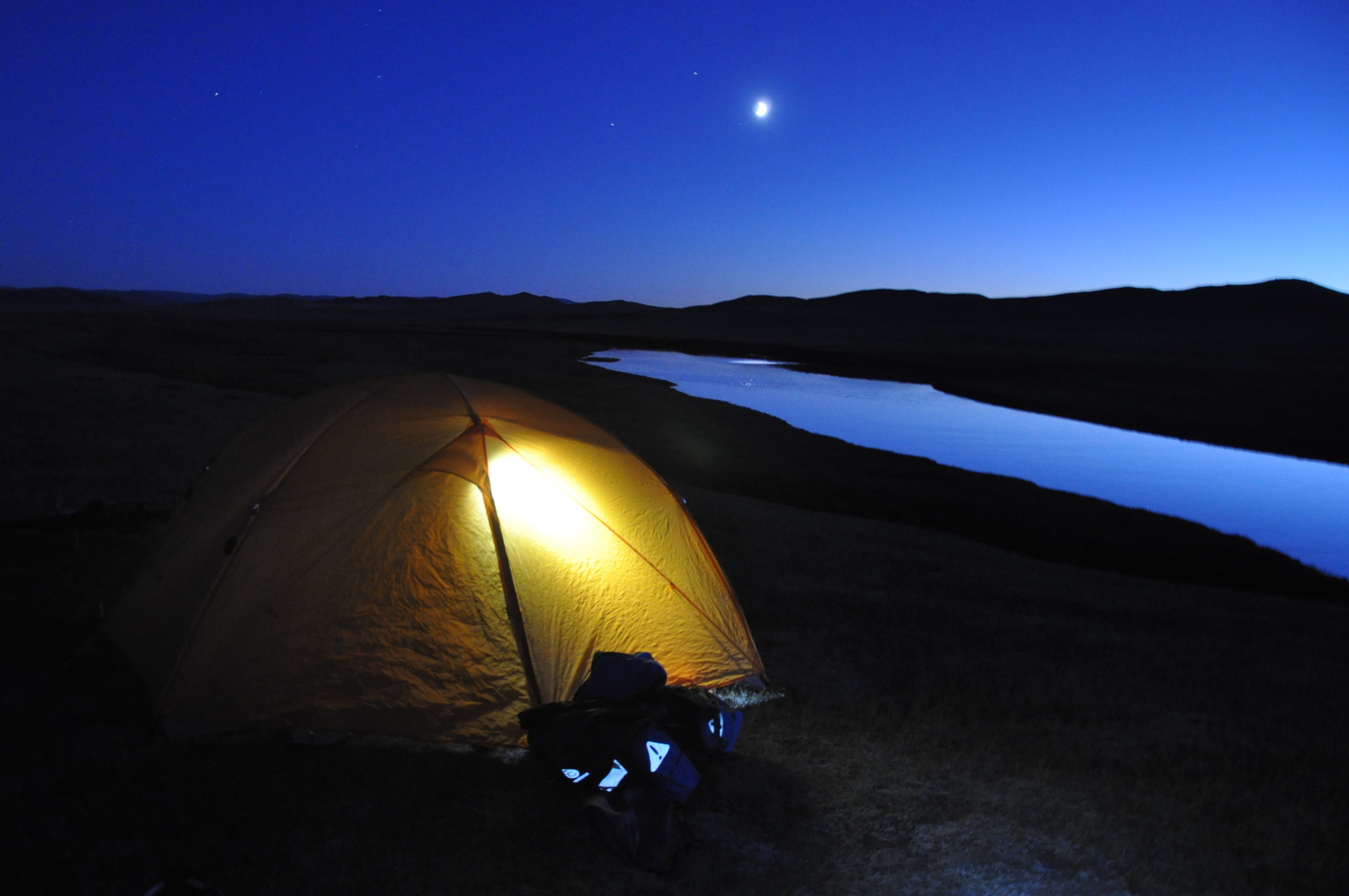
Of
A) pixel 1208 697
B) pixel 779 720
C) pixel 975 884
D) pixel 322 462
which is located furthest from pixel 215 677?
pixel 1208 697

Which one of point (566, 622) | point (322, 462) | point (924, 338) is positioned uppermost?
point (924, 338)

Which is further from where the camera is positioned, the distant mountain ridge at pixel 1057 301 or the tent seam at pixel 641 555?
the distant mountain ridge at pixel 1057 301

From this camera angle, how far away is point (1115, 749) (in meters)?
5.16

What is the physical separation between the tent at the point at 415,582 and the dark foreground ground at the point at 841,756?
317 mm

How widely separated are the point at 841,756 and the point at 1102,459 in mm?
19345

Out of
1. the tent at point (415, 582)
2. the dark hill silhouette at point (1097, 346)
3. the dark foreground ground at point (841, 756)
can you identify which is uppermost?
the dark hill silhouette at point (1097, 346)

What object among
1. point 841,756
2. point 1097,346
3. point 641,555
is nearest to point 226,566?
point 641,555

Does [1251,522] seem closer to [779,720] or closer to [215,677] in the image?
[779,720]

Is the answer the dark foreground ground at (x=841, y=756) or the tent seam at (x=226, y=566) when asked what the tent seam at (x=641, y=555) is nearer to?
the dark foreground ground at (x=841, y=756)

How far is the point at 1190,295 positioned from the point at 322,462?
12462 centimetres

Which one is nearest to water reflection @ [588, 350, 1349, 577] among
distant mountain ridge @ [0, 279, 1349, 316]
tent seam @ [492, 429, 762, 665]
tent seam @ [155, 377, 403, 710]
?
tent seam @ [492, 429, 762, 665]

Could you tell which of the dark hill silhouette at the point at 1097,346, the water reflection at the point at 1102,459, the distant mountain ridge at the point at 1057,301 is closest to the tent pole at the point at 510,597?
the water reflection at the point at 1102,459

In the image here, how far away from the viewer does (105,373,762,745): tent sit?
176 inches

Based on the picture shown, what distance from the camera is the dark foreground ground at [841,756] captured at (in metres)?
3.67
